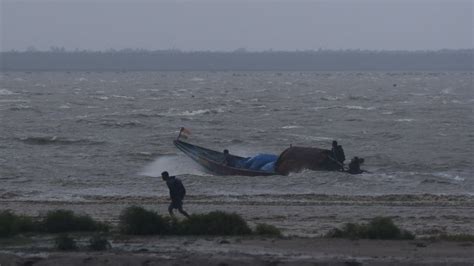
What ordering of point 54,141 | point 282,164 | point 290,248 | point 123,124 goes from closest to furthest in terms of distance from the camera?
point 290,248 < point 282,164 < point 54,141 < point 123,124

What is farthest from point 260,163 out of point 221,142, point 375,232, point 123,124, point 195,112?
point 195,112

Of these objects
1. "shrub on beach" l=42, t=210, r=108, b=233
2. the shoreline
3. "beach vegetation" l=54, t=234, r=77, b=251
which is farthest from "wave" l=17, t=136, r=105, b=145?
"beach vegetation" l=54, t=234, r=77, b=251

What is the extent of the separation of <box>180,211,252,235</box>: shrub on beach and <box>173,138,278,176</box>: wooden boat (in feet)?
43.5

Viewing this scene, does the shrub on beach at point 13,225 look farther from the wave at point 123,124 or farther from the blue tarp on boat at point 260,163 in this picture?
the wave at point 123,124

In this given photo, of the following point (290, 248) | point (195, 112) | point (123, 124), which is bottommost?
point (195, 112)

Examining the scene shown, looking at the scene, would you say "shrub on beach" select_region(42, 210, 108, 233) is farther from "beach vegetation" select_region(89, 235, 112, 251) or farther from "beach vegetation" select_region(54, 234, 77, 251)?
"beach vegetation" select_region(89, 235, 112, 251)

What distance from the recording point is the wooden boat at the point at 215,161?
3047 centimetres

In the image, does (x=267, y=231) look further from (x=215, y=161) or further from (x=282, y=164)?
(x=215, y=161)

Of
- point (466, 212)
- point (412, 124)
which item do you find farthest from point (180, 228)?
point (412, 124)

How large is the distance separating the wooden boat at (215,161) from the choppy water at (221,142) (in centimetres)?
46

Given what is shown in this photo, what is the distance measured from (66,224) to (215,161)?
15376 mm

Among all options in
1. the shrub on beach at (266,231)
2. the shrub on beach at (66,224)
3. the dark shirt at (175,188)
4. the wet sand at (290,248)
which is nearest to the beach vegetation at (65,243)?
the wet sand at (290,248)

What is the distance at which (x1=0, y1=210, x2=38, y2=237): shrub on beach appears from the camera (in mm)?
16453

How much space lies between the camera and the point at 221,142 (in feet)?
145
